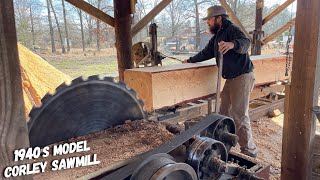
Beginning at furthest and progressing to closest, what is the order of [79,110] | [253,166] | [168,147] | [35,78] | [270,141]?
[35,78] < [270,141] < [79,110] < [253,166] < [168,147]

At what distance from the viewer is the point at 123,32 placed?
401 cm

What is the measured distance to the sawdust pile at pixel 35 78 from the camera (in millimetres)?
5891

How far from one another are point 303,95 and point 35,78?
19.8 feet

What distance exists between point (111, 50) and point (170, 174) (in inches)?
758

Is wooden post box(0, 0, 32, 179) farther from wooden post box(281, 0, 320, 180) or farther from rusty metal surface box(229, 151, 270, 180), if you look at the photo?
wooden post box(281, 0, 320, 180)

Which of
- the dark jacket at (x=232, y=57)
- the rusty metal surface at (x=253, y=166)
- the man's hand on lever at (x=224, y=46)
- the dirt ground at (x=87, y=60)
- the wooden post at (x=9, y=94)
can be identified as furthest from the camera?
the dirt ground at (x=87, y=60)

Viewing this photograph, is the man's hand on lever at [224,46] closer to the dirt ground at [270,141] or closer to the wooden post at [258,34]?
the dirt ground at [270,141]

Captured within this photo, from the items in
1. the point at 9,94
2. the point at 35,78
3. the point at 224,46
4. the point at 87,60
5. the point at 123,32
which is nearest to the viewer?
the point at 9,94

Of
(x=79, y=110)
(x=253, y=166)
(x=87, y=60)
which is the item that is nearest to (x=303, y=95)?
(x=253, y=166)

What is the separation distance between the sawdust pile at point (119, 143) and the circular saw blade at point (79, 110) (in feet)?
0.23

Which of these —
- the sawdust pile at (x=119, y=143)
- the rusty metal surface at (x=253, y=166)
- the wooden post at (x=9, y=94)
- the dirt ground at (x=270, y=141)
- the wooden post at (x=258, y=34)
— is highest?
the wooden post at (x=258, y=34)

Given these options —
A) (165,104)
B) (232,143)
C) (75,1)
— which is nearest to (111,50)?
(75,1)

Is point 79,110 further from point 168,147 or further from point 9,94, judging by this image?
point 9,94

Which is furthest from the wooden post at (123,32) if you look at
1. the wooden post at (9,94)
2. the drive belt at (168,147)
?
the wooden post at (9,94)
